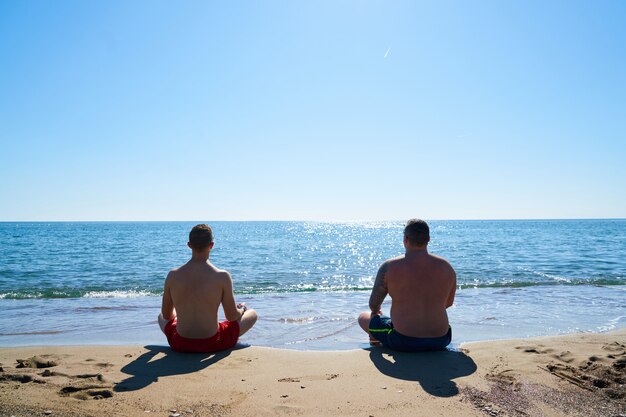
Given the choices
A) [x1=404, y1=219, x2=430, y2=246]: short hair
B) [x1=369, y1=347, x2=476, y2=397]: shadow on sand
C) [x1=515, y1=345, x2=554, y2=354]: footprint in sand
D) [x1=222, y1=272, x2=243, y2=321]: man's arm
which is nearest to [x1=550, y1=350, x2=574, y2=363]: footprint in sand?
[x1=515, y1=345, x2=554, y2=354]: footprint in sand

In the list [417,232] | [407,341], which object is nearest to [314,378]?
[407,341]

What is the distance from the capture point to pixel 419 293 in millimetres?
4629

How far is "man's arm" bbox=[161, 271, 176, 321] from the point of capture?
492 cm

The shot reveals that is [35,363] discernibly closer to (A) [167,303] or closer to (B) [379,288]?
(A) [167,303]

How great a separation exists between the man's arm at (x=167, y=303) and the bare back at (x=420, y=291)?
2.49 meters

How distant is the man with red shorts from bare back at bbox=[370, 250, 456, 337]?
1876 millimetres

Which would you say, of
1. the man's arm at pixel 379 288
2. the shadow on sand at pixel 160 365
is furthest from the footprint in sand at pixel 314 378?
the man's arm at pixel 379 288

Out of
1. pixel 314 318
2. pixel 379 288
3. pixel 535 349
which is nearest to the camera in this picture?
pixel 535 349

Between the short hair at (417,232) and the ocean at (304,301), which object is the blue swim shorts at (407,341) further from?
the short hair at (417,232)

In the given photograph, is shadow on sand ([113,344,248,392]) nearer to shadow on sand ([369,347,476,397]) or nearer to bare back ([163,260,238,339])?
bare back ([163,260,238,339])

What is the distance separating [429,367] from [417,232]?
1.38 metres

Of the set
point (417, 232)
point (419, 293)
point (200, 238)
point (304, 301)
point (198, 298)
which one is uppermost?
point (417, 232)

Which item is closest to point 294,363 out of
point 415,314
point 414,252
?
point 415,314

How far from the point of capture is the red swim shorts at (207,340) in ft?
16.1
